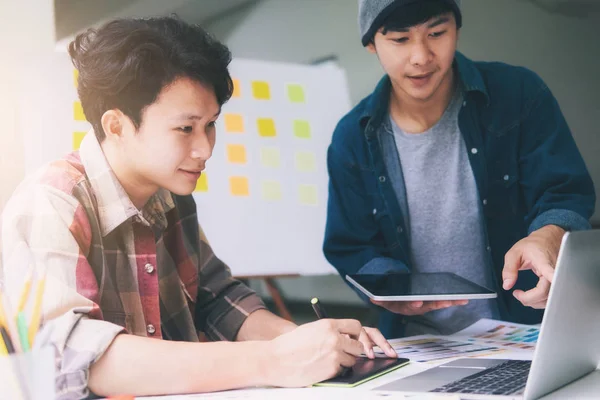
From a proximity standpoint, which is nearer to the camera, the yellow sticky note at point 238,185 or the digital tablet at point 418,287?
the digital tablet at point 418,287

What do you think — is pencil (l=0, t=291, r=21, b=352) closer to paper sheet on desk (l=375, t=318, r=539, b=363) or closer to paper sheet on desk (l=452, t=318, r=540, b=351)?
paper sheet on desk (l=375, t=318, r=539, b=363)

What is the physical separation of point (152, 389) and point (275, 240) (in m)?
0.67

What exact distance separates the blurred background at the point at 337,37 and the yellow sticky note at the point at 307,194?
7.4 inches

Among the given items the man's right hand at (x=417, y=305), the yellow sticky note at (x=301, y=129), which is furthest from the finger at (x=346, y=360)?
the yellow sticky note at (x=301, y=129)

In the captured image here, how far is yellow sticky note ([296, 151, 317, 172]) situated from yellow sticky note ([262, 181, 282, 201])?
0.24 ft

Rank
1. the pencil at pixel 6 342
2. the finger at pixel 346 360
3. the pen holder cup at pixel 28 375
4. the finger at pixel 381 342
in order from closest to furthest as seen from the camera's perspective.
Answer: the pen holder cup at pixel 28 375 → the pencil at pixel 6 342 → the finger at pixel 346 360 → the finger at pixel 381 342

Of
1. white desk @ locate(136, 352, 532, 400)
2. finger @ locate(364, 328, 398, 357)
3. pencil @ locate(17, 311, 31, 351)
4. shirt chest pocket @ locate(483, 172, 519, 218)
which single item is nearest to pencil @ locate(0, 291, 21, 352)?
pencil @ locate(17, 311, 31, 351)

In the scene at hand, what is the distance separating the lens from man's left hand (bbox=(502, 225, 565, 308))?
1138mm

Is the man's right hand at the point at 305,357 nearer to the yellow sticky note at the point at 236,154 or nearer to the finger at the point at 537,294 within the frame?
the finger at the point at 537,294

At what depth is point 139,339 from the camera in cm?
90

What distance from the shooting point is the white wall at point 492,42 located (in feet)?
4.92

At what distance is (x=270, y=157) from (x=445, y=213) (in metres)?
0.44

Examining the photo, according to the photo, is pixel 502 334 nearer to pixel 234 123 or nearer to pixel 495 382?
pixel 495 382

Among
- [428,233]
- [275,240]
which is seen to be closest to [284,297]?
[275,240]
